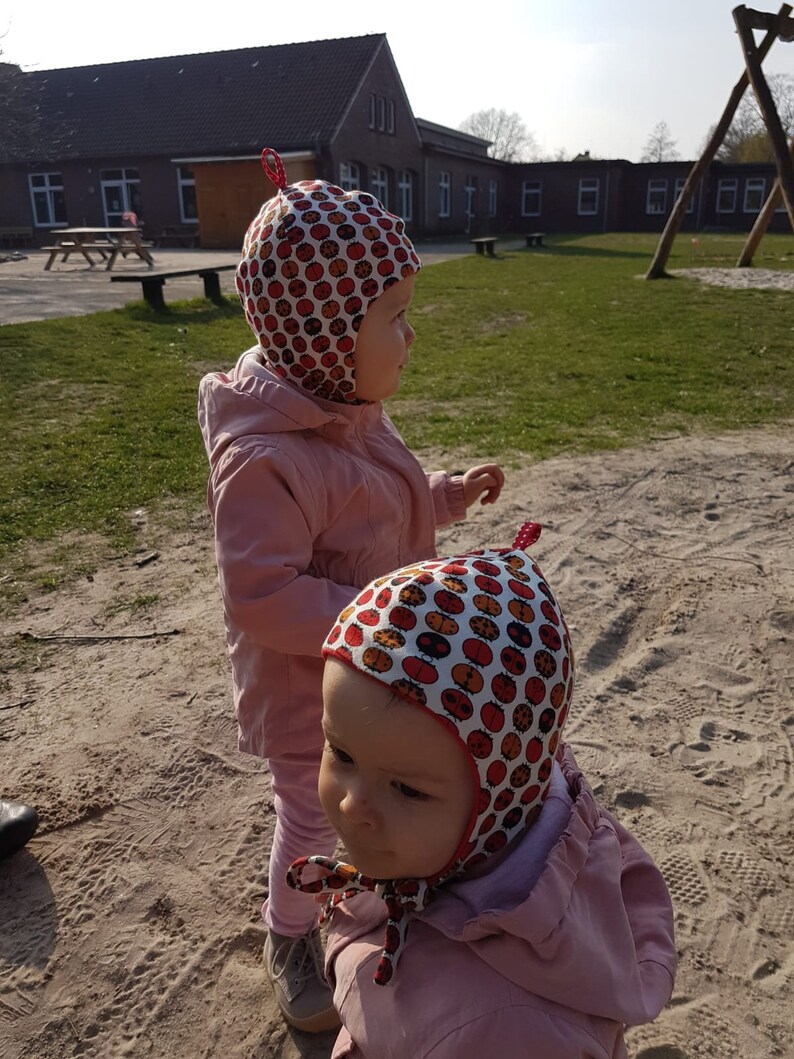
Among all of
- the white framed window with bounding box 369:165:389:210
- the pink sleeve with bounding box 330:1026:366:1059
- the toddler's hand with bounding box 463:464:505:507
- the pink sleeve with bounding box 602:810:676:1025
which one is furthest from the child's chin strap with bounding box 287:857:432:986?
the white framed window with bounding box 369:165:389:210

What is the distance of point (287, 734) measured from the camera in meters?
1.85

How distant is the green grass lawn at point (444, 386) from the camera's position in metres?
5.60

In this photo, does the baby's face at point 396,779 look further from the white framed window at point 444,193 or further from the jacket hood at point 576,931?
the white framed window at point 444,193

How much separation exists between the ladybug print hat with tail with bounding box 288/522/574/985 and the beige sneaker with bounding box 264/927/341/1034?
85 cm

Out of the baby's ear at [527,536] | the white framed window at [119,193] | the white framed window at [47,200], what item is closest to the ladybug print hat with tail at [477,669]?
the baby's ear at [527,536]

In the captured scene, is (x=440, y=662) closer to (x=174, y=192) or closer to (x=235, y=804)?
(x=235, y=804)

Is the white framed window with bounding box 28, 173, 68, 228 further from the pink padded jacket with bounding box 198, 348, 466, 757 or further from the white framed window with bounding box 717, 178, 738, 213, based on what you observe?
the pink padded jacket with bounding box 198, 348, 466, 757

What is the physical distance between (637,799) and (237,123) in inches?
1278

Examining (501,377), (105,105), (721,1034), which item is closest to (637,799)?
(721,1034)

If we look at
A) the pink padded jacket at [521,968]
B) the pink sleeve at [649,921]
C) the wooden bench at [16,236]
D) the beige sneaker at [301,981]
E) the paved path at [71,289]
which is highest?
the wooden bench at [16,236]

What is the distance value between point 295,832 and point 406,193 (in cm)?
3629

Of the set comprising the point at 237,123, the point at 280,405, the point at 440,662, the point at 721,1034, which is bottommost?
the point at 721,1034

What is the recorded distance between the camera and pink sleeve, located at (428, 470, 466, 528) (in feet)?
7.59

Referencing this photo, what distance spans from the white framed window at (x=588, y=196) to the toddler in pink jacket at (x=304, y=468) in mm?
44841
